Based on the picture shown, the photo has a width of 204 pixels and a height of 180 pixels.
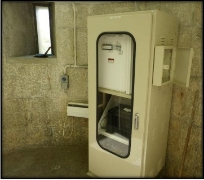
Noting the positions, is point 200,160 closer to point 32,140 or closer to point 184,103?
point 184,103

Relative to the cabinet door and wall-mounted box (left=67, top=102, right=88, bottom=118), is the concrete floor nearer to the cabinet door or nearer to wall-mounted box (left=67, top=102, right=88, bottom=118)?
wall-mounted box (left=67, top=102, right=88, bottom=118)

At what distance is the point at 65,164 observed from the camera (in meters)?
2.37

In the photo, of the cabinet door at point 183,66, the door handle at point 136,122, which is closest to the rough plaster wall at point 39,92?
the door handle at point 136,122

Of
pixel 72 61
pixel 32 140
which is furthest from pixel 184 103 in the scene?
pixel 32 140

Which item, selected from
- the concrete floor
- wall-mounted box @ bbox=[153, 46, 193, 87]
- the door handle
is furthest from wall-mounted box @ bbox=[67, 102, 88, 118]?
wall-mounted box @ bbox=[153, 46, 193, 87]

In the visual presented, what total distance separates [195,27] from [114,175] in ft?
5.48

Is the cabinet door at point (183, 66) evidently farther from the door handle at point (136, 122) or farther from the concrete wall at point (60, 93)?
the door handle at point (136, 122)

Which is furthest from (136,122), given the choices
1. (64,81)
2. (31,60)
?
(31,60)

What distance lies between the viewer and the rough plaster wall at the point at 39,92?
7.68 ft

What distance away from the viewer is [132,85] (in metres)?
1.54

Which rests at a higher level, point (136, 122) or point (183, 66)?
point (183, 66)

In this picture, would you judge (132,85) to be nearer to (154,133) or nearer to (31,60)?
(154,133)

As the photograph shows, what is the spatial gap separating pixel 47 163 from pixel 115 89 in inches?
57.2

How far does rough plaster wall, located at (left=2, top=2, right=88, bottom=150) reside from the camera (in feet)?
7.68
